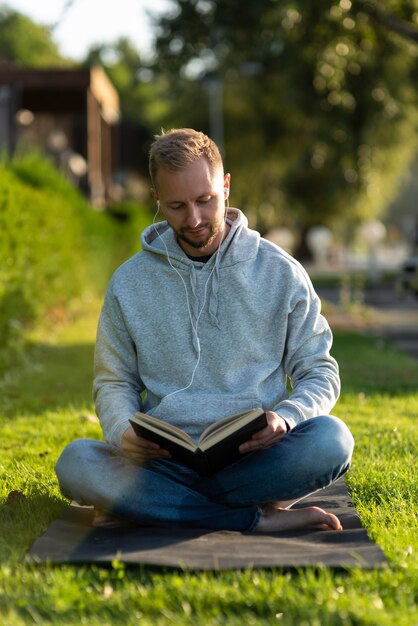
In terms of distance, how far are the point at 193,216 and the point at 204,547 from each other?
4.23 ft

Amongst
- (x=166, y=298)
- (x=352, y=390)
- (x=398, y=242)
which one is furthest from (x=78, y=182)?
(x=398, y=242)

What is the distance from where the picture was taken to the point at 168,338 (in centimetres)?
467

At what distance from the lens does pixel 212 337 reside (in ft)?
15.2

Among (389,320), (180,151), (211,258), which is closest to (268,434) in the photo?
(211,258)

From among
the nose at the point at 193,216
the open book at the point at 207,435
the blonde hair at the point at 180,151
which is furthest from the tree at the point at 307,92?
the open book at the point at 207,435

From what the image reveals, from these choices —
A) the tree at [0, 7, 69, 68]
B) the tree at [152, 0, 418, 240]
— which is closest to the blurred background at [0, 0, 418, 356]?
the tree at [152, 0, 418, 240]

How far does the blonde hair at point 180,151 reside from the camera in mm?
4359

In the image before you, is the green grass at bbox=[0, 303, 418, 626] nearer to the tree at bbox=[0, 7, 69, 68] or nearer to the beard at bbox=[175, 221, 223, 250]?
the beard at bbox=[175, 221, 223, 250]

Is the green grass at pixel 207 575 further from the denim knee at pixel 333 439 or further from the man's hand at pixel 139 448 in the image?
the man's hand at pixel 139 448

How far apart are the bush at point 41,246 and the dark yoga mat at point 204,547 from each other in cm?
530

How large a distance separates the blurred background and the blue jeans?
18.2 ft

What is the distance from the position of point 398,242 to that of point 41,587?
10293cm

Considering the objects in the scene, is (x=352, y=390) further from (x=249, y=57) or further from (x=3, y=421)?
(x=249, y=57)

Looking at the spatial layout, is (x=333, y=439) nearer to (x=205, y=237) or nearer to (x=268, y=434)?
(x=268, y=434)
